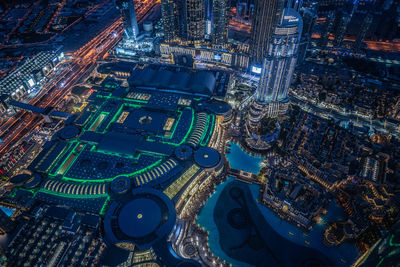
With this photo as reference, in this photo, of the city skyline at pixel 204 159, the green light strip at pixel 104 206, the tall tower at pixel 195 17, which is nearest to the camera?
the city skyline at pixel 204 159

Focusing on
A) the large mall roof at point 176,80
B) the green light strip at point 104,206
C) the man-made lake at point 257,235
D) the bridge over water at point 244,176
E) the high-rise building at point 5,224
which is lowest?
the man-made lake at point 257,235

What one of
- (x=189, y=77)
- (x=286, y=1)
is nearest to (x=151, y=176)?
(x=189, y=77)

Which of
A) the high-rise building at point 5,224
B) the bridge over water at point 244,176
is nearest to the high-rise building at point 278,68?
the bridge over water at point 244,176

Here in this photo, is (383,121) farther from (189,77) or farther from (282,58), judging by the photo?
(189,77)

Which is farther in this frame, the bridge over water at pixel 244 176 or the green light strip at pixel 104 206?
the bridge over water at pixel 244 176

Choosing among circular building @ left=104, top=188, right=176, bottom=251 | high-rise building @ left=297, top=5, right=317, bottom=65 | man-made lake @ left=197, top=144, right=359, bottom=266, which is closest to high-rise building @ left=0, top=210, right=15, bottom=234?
circular building @ left=104, top=188, right=176, bottom=251

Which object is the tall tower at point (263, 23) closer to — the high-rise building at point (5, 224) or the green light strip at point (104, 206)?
the green light strip at point (104, 206)

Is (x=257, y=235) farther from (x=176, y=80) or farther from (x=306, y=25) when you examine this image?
(x=306, y=25)
